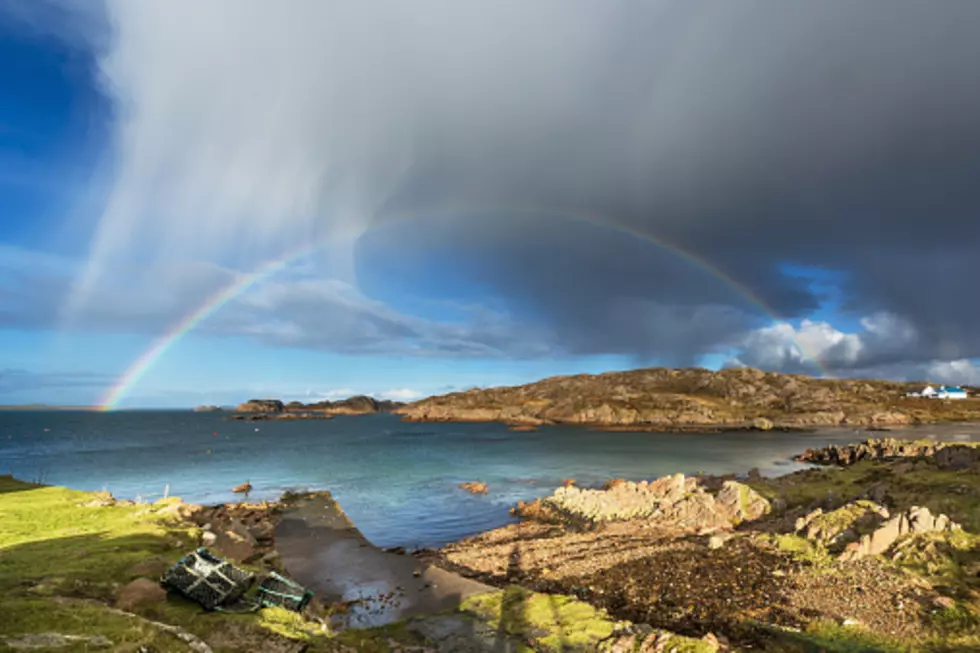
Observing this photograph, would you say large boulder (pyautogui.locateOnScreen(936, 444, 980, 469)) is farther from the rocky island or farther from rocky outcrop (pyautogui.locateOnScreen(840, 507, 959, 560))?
rocky outcrop (pyautogui.locateOnScreen(840, 507, 959, 560))

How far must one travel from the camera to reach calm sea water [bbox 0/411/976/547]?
45.9 metres

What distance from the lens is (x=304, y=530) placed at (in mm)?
36094

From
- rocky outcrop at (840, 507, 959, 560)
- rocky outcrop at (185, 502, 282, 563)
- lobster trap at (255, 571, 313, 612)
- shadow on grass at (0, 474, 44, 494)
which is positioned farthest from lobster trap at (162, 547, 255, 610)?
shadow on grass at (0, 474, 44, 494)

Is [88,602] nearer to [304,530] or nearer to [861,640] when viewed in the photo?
[861,640]

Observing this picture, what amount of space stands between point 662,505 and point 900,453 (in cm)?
4970

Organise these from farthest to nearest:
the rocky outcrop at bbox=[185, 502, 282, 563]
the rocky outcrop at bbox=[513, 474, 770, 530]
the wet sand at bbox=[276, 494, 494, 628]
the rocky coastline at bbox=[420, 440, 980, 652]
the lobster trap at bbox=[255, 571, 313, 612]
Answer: the rocky outcrop at bbox=[513, 474, 770, 530] < the rocky outcrop at bbox=[185, 502, 282, 563] < the wet sand at bbox=[276, 494, 494, 628] < the lobster trap at bbox=[255, 571, 313, 612] < the rocky coastline at bbox=[420, 440, 980, 652]

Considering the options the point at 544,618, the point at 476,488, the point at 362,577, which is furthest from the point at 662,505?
the point at 544,618

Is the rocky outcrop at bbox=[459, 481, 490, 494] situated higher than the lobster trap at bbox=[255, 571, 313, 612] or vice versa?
the lobster trap at bbox=[255, 571, 313, 612]

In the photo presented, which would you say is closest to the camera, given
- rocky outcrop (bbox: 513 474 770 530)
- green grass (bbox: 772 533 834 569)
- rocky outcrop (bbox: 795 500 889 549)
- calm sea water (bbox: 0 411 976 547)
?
green grass (bbox: 772 533 834 569)

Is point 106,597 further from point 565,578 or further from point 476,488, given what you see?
point 476,488

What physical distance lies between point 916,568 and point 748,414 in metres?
195

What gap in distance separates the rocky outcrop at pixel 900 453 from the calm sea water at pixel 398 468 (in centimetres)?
654

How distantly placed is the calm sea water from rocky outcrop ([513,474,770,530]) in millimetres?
5646

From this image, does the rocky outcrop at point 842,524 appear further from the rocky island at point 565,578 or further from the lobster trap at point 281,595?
the lobster trap at point 281,595
